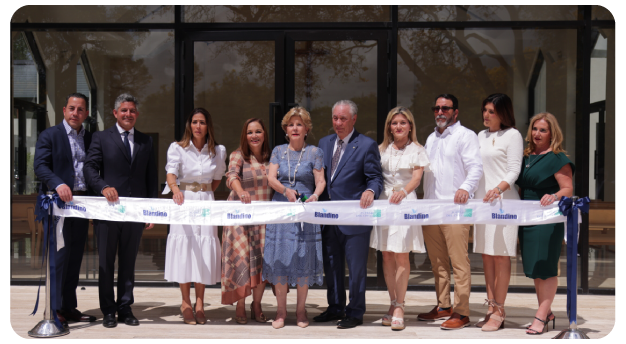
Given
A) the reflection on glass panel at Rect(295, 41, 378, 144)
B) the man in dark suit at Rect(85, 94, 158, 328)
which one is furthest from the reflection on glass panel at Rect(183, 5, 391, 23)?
the man in dark suit at Rect(85, 94, 158, 328)

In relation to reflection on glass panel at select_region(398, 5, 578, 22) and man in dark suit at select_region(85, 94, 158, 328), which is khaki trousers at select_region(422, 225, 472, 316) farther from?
reflection on glass panel at select_region(398, 5, 578, 22)

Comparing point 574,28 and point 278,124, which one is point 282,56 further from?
point 574,28

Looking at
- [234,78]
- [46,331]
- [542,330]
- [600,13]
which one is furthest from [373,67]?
[46,331]

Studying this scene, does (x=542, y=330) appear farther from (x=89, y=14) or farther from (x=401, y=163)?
(x=89, y=14)

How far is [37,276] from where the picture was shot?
6.53 m

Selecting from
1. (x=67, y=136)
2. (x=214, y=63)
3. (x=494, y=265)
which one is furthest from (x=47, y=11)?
(x=494, y=265)

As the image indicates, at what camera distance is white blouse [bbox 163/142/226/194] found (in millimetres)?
4594

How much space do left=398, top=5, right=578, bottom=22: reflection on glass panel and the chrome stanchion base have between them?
4.77 meters

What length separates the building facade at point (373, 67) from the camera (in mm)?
6168

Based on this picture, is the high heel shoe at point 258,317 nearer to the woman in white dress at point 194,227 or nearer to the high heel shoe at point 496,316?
the woman in white dress at point 194,227

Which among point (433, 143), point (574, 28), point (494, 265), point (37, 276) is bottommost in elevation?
point (37, 276)

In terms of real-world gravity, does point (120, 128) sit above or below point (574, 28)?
below
